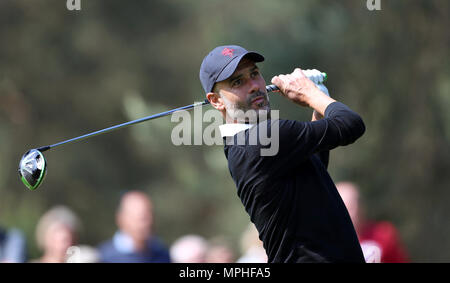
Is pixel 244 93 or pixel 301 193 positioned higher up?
pixel 244 93

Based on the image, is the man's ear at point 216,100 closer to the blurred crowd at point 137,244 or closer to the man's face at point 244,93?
the man's face at point 244,93

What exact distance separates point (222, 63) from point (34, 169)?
1.32 meters

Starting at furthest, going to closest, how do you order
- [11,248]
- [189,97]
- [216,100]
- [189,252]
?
1. [189,97]
2. [11,248]
3. [189,252]
4. [216,100]

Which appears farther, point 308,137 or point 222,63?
point 222,63

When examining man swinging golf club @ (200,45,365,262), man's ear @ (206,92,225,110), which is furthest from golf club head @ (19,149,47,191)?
man swinging golf club @ (200,45,365,262)

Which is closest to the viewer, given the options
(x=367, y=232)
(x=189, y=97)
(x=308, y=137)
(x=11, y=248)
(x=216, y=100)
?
(x=308, y=137)

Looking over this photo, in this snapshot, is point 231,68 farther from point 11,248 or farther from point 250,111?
point 11,248

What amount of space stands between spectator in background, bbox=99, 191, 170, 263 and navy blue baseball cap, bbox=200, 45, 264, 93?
9.80 feet

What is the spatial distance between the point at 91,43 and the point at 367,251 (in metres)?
6.24

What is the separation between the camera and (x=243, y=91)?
344 cm

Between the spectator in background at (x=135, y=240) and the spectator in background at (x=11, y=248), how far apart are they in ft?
2.51

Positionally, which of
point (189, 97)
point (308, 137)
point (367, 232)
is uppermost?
point (189, 97)

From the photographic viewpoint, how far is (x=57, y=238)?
6223 mm

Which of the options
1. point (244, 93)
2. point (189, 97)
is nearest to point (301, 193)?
point (244, 93)
